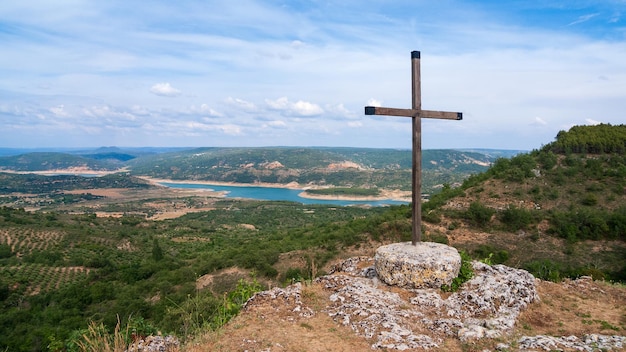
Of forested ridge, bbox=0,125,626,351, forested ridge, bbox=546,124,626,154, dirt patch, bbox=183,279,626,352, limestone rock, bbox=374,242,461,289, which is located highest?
forested ridge, bbox=546,124,626,154

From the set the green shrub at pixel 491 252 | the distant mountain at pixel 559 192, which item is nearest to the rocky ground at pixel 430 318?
the green shrub at pixel 491 252

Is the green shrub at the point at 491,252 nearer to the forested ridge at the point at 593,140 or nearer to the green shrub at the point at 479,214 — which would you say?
the green shrub at the point at 479,214

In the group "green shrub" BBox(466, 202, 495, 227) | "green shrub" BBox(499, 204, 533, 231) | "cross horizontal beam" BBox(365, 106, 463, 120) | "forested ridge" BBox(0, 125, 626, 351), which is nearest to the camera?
"cross horizontal beam" BBox(365, 106, 463, 120)

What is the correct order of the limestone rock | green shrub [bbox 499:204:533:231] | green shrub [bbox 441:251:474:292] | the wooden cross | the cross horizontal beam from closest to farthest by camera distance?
the cross horizontal beam
the limestone rock
green shrub [bbox 441:251:474:292]
the wooden cross
green shrub [bbox 499:204:533:231]

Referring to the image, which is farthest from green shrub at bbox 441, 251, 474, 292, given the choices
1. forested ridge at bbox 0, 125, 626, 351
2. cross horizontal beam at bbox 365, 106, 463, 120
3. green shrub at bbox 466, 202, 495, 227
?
green shrub at bbox 466, 202, 495, 227

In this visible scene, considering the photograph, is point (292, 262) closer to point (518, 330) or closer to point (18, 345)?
point (18, 345)

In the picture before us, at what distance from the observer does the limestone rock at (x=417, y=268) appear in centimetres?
912

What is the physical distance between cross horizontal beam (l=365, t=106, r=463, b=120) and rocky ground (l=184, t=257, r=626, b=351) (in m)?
4.38

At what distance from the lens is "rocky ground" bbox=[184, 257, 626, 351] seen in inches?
260

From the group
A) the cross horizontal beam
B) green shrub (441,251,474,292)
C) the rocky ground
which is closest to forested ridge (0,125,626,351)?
the rocky ground

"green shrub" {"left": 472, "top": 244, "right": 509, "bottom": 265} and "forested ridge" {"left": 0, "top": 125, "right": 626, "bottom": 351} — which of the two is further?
"forested ridge" {"left": 0, "top": 125, "right": 626, "bottom": 351}

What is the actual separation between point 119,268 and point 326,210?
242 feet

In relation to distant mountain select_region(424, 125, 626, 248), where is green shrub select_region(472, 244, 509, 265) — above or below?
below

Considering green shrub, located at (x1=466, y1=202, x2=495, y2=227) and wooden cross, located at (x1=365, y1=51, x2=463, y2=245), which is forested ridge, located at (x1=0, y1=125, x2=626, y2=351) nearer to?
green shrub, located at (x1=466, y1=202, x2=495, y2=227)
